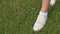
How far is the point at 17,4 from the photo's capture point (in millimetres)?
2533

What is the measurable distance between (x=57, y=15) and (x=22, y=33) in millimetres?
504

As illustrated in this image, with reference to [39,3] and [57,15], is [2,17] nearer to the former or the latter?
[39,3]

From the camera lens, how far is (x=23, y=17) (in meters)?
2.34

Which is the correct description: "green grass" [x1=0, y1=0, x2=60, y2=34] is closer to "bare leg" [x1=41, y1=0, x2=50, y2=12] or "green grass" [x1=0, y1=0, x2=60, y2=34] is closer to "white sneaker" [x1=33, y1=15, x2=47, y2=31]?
"white sneaker" [x1=33, y1=15, x2=47, y2=31]

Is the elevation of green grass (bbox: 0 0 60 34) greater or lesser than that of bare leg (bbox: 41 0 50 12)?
lesser

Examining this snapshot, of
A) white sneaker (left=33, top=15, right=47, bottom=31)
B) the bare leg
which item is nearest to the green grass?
white sneaker (left=33, top=15, right=47, bottom=31)

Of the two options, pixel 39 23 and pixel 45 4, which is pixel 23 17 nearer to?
pixel 39 23

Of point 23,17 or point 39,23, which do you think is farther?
point 23,17

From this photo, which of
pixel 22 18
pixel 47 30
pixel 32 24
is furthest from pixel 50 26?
pixel 22 18

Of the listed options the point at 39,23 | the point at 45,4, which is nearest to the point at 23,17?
the point at 39,23

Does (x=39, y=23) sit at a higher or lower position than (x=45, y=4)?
lower

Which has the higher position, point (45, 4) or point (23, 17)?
point (45, 4)

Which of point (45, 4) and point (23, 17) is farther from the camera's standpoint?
point (23, 17)

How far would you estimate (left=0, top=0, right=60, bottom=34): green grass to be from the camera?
219 cm
